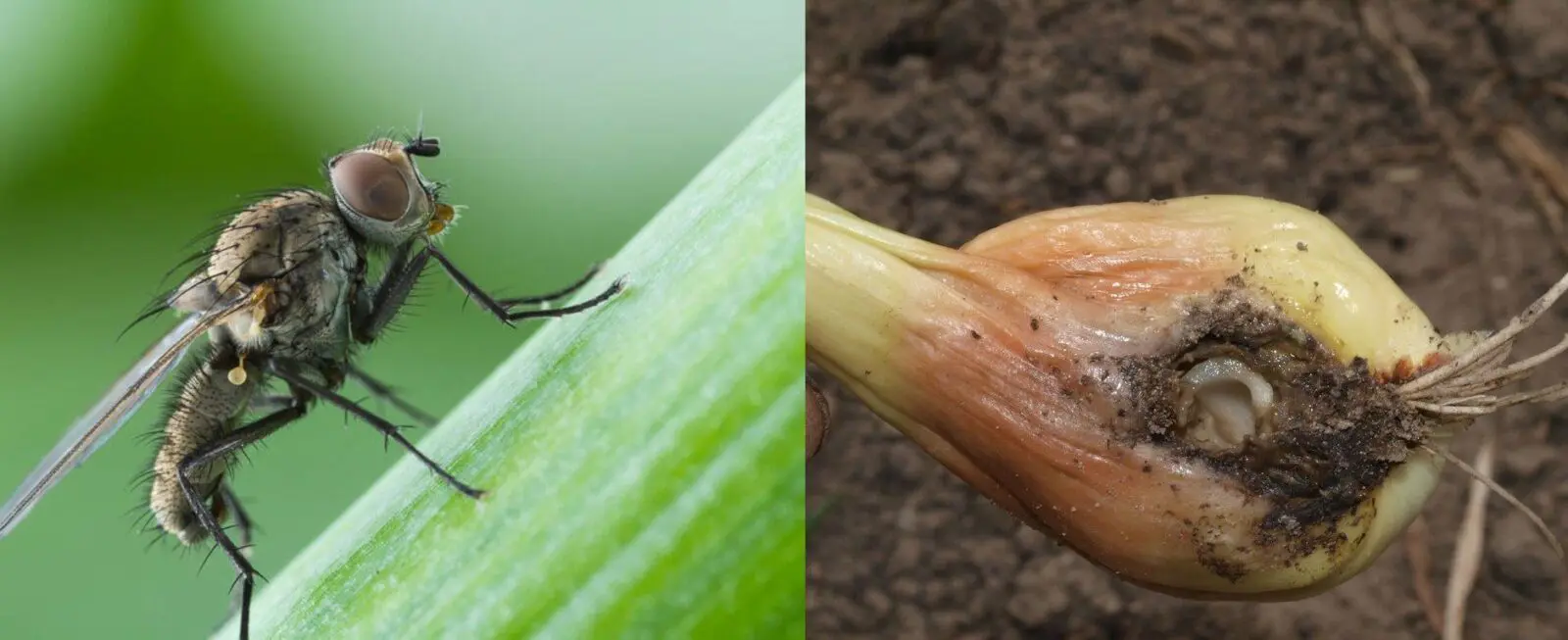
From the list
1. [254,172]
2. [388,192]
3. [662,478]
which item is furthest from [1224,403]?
[254,172]

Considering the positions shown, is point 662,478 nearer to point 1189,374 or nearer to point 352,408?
point 1189,374

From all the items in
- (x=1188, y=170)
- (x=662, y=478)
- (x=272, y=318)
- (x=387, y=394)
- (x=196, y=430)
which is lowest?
(x=1188, y=170)

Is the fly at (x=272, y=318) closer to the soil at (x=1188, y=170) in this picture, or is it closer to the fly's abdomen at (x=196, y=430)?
the fly's abdomen at (x=196, y=430)

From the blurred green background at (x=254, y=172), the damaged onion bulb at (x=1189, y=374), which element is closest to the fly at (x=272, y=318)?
the blurred green background at (x=254, y=172)

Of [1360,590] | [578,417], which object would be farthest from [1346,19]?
[578,417]

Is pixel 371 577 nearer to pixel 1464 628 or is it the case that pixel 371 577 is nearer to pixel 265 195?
pixel 265 195

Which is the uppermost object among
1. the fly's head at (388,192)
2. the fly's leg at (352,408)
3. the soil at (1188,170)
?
the fly's head at (388,192)

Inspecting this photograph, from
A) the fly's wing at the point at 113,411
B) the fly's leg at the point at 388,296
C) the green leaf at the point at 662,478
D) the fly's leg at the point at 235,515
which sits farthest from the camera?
the fly's leg at the point at 235,515
